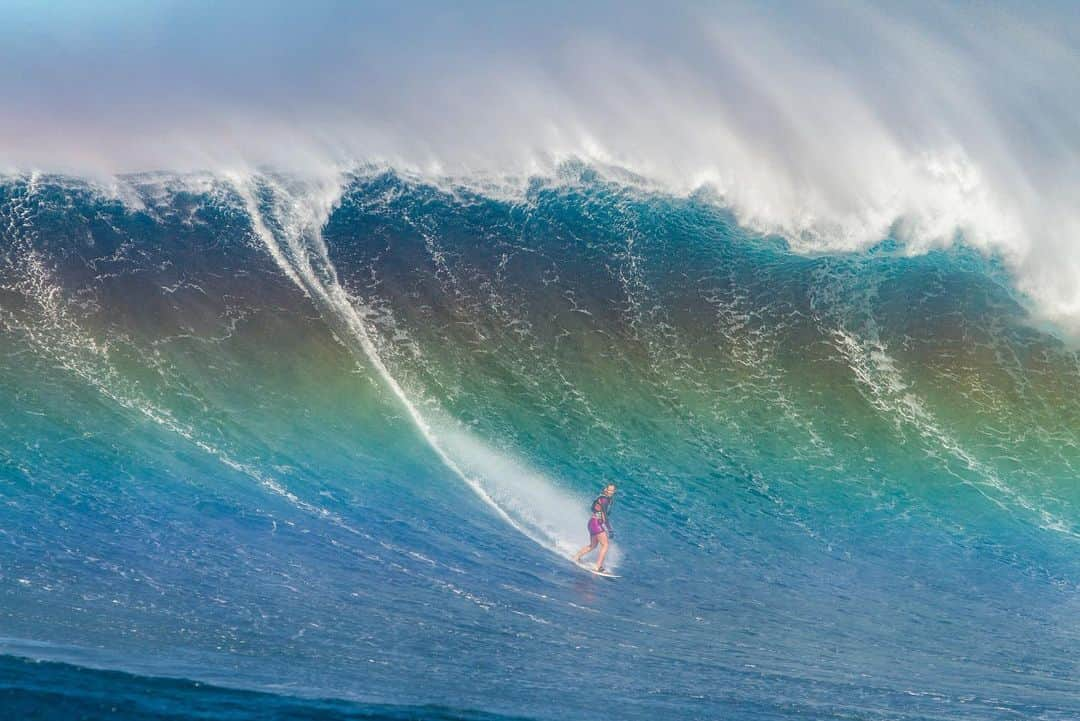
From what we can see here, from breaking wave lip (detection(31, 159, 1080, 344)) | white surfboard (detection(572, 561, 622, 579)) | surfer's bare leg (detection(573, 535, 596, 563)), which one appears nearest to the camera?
white surfboard (detection(572, 561, 622, 579))

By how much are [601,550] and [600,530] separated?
0.21m

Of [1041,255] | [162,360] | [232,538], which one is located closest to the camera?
[232,538]

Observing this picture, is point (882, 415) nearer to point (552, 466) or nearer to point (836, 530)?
point (836, 530)

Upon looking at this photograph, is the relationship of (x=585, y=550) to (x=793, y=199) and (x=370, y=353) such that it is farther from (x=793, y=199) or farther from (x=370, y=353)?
(x=793, y=199)

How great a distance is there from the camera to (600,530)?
998 centimetres

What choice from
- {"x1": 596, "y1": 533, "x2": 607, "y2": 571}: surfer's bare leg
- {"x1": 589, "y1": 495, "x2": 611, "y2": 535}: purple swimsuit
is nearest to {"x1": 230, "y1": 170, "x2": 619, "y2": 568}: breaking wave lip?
{"x1": 596, "y1": 533, "x2": 607, "y2": 571}: surfer's bare leg

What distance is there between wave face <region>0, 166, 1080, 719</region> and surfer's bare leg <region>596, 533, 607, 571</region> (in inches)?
13.6

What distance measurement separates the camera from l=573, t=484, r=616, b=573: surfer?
9875 millimetres

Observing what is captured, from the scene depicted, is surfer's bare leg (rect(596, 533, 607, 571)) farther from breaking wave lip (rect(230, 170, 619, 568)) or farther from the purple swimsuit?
breaking wave lip (rect(230, 170, 619, 568))

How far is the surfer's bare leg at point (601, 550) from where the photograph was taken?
9789mm

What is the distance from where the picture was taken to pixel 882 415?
43.8 feet

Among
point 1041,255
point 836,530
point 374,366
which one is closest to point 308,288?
point 374,366

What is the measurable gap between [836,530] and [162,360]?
8881 mm

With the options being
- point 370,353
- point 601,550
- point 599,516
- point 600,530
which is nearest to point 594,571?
point 601,550
